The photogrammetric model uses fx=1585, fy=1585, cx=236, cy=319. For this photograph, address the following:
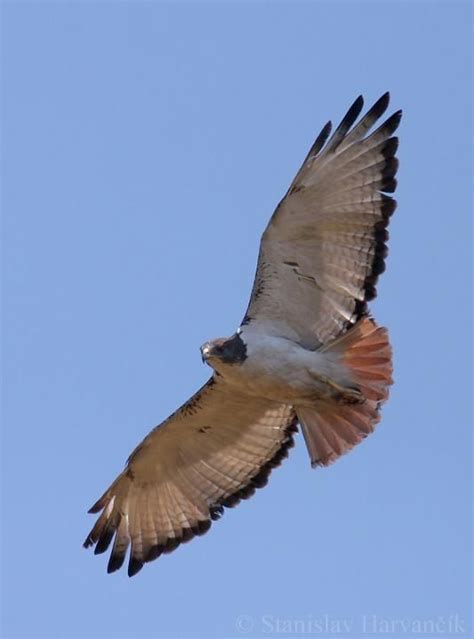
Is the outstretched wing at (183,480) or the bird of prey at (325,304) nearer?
the bird of prey at (325,304)

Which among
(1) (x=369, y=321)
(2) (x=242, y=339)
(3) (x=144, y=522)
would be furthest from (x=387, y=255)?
(3) (x=144, y=522)

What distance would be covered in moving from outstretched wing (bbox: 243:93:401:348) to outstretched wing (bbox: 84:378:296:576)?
1.13 meters

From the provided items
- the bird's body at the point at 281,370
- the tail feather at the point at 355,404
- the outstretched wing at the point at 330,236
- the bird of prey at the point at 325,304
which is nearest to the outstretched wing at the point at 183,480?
the bird of prey at the point at 325,304

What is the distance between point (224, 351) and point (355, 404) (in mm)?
1156

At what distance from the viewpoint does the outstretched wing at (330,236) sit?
12555 millimetres

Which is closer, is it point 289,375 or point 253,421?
point 289,375

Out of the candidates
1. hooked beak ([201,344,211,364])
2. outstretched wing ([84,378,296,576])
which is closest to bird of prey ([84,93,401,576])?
hooked beak ([201,344,211,364])

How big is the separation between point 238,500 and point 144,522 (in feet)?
2.84

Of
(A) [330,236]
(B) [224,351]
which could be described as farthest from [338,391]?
(A) [330,236]

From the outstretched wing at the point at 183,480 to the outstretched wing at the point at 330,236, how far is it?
3.70 ft

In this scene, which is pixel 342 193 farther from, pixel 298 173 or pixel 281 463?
pixel 281 463

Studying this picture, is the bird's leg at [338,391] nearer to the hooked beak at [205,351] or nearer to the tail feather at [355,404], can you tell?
the tail feather at [355,404]

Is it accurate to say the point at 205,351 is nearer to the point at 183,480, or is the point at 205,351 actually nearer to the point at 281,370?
the point at 281,370

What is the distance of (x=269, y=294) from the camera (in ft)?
42.1
